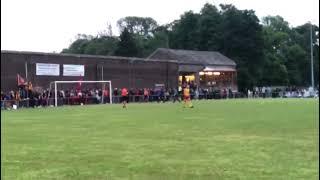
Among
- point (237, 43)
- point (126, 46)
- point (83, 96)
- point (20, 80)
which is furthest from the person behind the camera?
point (126, 46)

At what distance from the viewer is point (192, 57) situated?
9631 centimetres

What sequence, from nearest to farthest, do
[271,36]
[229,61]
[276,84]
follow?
1. [229,61]
2. [276,84]
3. [271,36]

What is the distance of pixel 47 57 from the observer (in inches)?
2542

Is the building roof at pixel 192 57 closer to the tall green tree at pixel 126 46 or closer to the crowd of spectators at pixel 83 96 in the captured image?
the crowd of spectators at pixel 83 96

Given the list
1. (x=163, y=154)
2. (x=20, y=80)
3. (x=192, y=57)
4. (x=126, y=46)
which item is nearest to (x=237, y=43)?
(x=192, y=57)

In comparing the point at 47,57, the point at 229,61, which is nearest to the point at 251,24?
the point at 229,61

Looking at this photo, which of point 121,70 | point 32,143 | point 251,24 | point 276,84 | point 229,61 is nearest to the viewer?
point 32,143

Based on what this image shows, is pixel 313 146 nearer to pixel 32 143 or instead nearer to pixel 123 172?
pixel 123 172

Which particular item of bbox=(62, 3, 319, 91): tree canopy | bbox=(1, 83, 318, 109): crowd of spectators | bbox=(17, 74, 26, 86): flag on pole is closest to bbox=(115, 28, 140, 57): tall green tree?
bbox=(62, 3, 319, 91): tree canopy

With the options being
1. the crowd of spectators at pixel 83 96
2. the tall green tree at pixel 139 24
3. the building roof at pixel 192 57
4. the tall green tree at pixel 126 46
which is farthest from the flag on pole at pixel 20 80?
the tall green tree at pixel 139 24

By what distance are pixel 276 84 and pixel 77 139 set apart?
106928mm

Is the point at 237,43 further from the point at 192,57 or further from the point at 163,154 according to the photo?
the point at 163,154

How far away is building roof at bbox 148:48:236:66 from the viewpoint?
3711 inches

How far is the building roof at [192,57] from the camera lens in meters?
94.2
